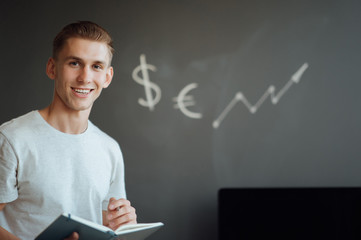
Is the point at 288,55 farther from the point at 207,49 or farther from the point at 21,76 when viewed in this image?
the point at 21,76

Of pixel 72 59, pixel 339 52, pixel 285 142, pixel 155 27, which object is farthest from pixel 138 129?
pixel 339 52

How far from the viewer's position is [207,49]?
2570 millimetres

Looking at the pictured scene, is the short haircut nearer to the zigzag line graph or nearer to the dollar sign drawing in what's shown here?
the dollar sign drawing

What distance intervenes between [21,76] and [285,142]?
5.15ft

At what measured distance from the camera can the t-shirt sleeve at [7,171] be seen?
1.35 metres

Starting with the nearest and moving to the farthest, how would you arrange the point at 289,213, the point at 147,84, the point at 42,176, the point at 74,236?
the point at 74,236
the point at 42,176
the point at 289,213
the point at 147,84

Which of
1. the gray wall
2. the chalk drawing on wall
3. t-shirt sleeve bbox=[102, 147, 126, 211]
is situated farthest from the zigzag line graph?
t-shirt sleeve bbox=[102, 147, 126, 211]

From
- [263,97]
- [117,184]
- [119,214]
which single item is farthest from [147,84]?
[119,214]

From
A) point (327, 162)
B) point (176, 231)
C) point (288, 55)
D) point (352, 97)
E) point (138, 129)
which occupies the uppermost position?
point (288, 55)

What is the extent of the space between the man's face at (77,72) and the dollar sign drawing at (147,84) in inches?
39.2

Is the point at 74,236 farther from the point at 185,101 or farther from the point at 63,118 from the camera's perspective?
the point at 185,101

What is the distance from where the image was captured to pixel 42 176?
4.62 feet

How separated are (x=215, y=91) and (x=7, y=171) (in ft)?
4.76

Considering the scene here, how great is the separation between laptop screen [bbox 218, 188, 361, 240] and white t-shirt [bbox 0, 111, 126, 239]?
99cm
